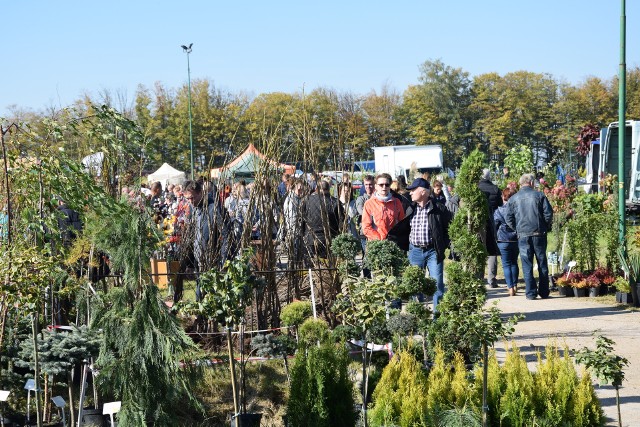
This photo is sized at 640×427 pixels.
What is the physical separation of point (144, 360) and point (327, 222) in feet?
14.4

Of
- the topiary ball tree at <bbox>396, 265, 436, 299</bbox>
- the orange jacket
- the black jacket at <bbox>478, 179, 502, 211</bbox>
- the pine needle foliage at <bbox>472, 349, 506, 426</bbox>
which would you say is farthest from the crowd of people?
the pine needle foliage at <bbox>472, 349, 506, 426</bbox>

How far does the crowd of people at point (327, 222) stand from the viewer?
9727mm

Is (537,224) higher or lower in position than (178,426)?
higher

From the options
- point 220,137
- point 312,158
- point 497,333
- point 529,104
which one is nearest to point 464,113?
point 529,104

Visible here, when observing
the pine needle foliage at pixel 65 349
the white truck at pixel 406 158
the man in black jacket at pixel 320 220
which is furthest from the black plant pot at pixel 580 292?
the white truck at pixel 406 158

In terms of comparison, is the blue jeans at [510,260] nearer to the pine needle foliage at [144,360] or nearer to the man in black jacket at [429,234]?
the man in black jacket at [429,234]

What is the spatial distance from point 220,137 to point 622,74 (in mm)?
40891

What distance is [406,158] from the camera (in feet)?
138

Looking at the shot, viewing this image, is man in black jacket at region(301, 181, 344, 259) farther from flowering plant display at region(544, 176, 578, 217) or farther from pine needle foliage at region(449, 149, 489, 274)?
flowering plant display at region(544, 176, 578, 217)

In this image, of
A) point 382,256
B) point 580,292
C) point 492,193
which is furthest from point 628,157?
point 382,256

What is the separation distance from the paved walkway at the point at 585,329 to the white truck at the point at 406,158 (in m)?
26.9

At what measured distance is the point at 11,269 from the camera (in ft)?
18.2

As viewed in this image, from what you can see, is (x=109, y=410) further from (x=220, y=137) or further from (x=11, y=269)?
(x=220, y=137)

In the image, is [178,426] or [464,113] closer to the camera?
[178,426]
